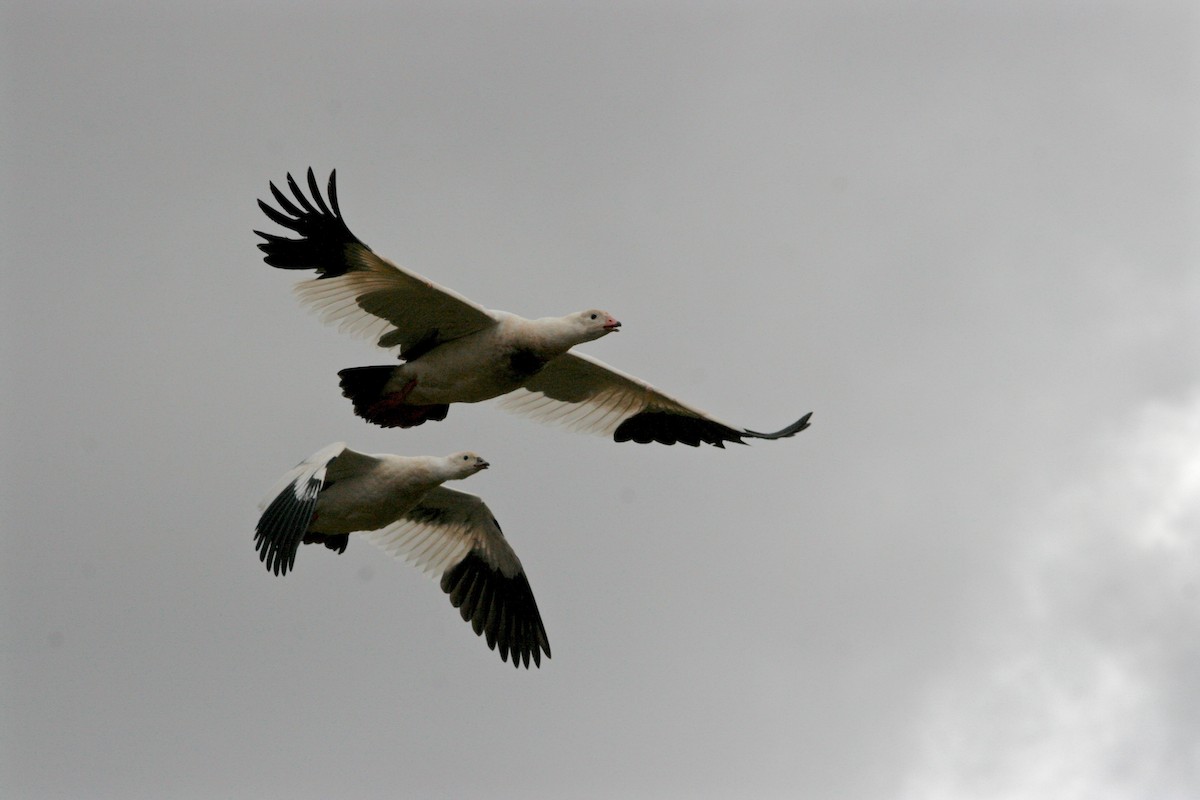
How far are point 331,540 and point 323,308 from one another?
2888 millimetres

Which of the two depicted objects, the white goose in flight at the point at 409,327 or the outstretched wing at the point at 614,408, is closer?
the white goose in flight at the point at 409,327

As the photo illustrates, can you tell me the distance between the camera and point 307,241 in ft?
59.7

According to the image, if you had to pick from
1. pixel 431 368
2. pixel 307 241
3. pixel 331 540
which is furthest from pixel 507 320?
pixel 331 540

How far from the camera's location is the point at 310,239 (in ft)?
59.6

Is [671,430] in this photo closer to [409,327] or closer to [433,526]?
[433,526]

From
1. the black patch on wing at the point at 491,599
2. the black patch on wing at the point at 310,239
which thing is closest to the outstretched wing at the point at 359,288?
the black patch on wing at the point at 310,239

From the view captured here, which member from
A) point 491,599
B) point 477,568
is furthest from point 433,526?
point 491,599

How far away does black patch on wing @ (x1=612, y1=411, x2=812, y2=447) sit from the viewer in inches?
814

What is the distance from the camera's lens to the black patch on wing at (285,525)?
17078 mm

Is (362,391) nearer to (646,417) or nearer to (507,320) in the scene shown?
(507,320)

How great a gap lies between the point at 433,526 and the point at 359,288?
352 centimetres

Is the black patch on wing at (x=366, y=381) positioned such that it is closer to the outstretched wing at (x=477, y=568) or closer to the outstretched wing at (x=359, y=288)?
the outstretched wing at (x=359, y=288)

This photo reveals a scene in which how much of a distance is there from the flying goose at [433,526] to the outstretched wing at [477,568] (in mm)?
12

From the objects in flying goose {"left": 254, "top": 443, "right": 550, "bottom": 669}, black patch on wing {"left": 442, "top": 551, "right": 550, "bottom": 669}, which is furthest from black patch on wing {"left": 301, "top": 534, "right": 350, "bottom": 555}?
black patch on wing {"left": 442, "top": 551, "right": 550, "bottom": 669}
